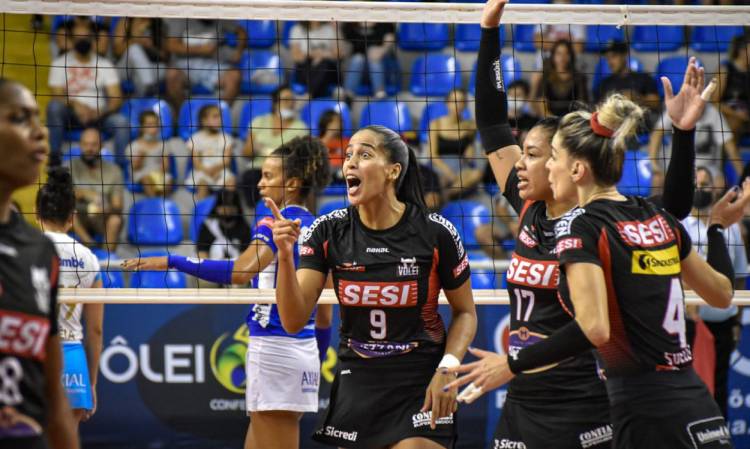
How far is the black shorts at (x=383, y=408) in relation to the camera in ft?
14.5

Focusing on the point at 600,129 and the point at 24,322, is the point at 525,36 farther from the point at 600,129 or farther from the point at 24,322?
the point at 24,322

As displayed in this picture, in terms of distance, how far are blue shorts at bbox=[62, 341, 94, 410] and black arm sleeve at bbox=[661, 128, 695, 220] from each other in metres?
3.51

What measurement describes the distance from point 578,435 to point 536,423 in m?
0.18

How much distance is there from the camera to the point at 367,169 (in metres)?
4.63

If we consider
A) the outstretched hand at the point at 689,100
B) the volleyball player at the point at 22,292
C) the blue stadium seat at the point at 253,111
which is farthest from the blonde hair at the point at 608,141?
the blue stadium seat at the point at 253,111

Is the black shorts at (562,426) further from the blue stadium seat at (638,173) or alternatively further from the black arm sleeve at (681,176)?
the blue stadium seat at (638,173)

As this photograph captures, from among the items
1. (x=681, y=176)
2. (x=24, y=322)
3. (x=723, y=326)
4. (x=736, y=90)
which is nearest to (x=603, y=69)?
(x=736, y=90)

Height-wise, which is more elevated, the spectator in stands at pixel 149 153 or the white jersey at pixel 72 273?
the spectator in stands at pixel 149 153

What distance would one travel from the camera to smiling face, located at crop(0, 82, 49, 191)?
2846 millimetres

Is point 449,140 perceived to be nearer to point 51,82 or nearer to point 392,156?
point 51,82

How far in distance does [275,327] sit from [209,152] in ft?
14.9

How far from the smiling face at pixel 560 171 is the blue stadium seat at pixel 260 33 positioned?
798 cm

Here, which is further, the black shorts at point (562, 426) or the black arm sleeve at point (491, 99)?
the black arm sleeve at point (491, 99)

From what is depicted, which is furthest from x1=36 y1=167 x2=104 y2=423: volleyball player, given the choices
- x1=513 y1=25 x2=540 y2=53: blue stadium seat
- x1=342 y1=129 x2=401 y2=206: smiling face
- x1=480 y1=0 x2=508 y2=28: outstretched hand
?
x1=513 y1=25 x2=540 y2=53: blue stadium seat
